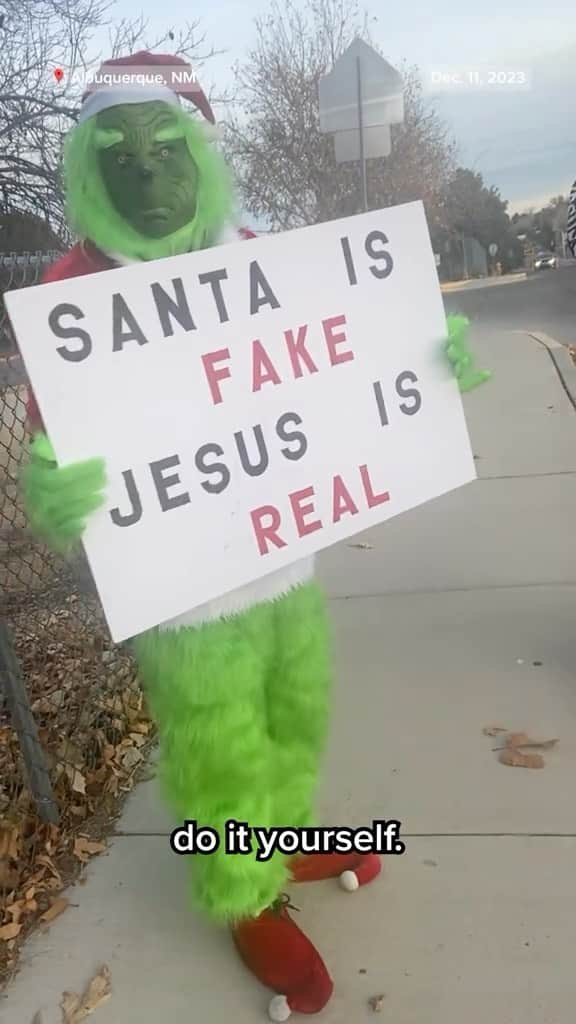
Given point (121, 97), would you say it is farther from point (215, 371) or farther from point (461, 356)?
point (461, 356)

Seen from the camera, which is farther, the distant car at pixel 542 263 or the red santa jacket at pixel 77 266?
the distant car at pixel 542 263

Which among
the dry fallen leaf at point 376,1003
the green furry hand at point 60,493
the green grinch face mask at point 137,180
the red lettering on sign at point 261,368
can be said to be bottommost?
the dry fallen leaf at point 376,1003

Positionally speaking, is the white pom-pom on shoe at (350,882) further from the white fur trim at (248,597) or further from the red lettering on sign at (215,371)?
the red lettering on sign at (215,371)

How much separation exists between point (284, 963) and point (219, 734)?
51cm

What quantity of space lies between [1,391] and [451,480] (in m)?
1.62

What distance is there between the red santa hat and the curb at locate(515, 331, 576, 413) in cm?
539

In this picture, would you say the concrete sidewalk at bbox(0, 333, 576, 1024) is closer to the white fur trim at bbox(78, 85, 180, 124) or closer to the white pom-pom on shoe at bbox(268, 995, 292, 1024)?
the white pom-pom on shoe at bbox(268, 995, 292, 1024)

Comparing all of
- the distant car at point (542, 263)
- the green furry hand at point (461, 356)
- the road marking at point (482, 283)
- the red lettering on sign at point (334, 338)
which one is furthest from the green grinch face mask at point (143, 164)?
the distant car at point (542, 263)

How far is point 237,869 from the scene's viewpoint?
176 cm

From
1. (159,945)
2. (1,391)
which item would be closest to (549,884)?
(159,945)

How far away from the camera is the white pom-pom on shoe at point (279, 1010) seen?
174 cm

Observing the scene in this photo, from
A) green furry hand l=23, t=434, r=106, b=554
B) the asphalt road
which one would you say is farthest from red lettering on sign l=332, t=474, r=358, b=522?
the asphalt road

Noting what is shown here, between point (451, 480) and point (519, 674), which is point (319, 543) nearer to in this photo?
point (451, 480)

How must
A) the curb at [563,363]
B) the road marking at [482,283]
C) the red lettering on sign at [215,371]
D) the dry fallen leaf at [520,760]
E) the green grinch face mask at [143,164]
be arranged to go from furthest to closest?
the curb at [563,363] → the road marking at [482,283] → the dry fallen leaf at [520,760] → the red lettering on sign at [215,371] → the green grinch face mask at [143,164]
